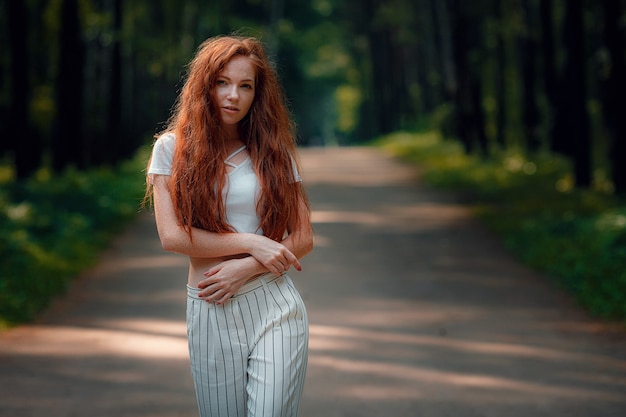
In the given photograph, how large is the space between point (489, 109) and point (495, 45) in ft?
26.4

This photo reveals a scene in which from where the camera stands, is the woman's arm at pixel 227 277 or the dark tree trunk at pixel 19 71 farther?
the dark tree trunk at pixel 19 71

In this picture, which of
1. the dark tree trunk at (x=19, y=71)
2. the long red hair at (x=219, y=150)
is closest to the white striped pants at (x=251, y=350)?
the long red hair at (x=219, y=150)

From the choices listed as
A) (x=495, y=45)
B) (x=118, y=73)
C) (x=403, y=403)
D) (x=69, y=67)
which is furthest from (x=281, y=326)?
(x=495, y=45)

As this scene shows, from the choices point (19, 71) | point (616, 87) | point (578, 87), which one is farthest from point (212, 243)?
point (19, 71)

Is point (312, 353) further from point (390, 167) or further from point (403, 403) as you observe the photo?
point (390, 167)

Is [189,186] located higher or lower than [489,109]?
higher

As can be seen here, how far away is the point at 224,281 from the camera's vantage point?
360 cm

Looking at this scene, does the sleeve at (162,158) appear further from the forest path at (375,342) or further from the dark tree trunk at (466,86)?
the dark tree trunk at (466,86)

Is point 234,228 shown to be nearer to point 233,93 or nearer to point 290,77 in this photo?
point 233,93

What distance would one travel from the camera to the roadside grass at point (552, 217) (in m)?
10.7

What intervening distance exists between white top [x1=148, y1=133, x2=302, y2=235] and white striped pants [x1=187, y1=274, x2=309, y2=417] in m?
0.22

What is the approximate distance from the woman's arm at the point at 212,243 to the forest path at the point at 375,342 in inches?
117

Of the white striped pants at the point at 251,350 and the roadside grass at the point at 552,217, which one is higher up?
the white striped pants at the point at 251,350

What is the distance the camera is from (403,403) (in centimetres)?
666
